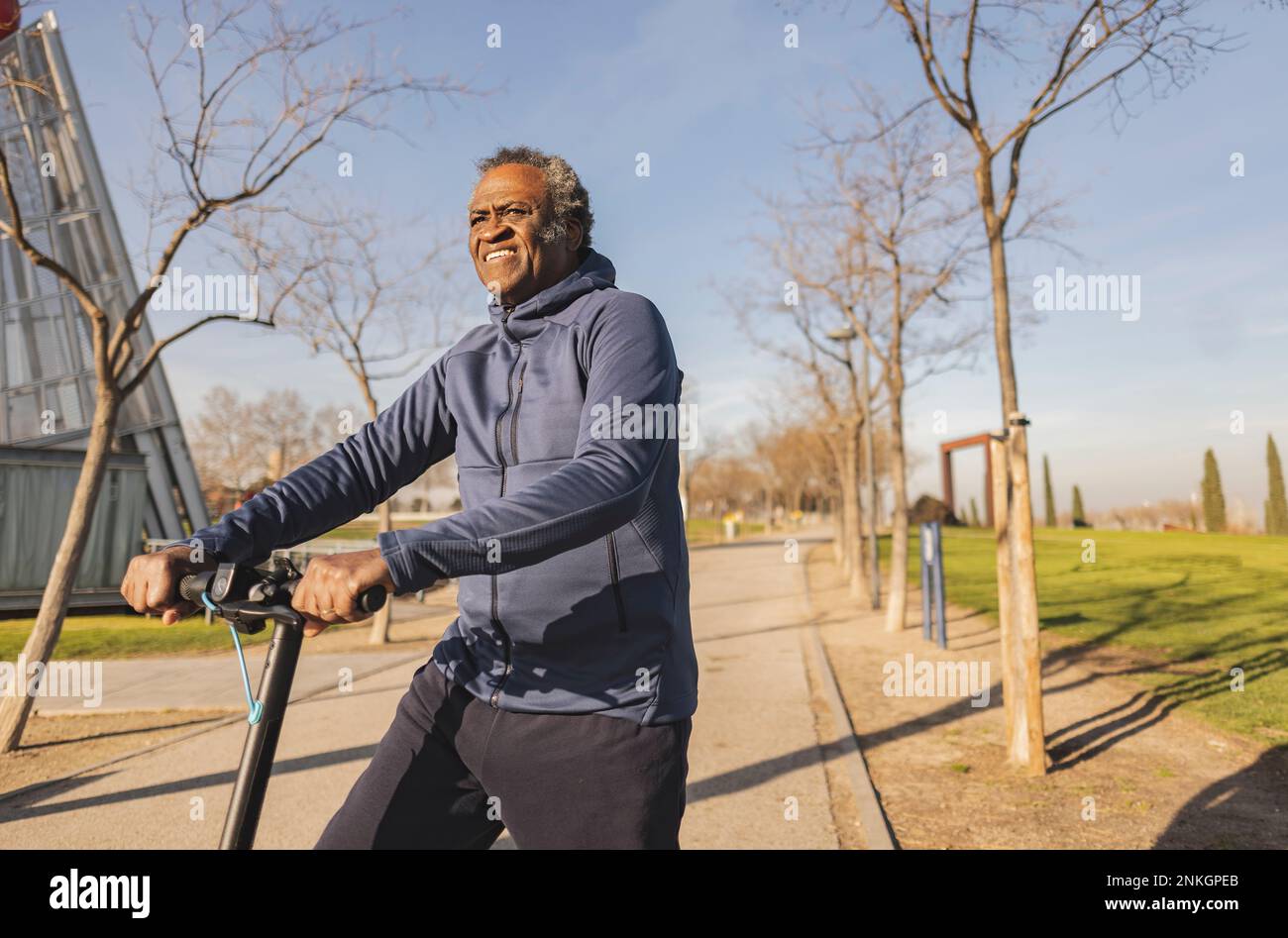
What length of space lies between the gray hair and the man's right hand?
995 mm

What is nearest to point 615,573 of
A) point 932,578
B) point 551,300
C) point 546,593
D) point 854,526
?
point 546,593

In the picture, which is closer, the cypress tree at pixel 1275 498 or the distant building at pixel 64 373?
the distant building at pixel 64 373

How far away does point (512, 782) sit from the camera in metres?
1.86

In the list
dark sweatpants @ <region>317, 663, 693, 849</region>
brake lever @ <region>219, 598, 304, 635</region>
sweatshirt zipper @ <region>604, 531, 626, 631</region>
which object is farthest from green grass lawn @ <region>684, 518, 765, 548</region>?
brake lever @ <region>219, 598, 304, 635</region>

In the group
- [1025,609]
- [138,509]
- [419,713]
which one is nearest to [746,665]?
[1025,609]

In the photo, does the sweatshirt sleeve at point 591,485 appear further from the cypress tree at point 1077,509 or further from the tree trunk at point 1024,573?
the cypress tree at point 1077,509

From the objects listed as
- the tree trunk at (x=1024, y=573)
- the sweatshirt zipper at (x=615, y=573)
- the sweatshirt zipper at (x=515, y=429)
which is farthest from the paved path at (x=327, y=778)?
the sweatshirt zipper at (x=515, y=429)

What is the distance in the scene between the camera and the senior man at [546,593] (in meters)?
1.77

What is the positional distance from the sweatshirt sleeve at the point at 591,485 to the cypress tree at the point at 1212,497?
41.6 meters

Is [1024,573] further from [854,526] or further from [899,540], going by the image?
[854,526]

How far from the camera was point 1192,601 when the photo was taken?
17.3 metres

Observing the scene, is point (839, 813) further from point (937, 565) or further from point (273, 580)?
point (937, 565)

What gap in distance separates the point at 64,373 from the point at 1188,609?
21.0 meters

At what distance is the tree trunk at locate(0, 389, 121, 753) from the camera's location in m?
6.71
